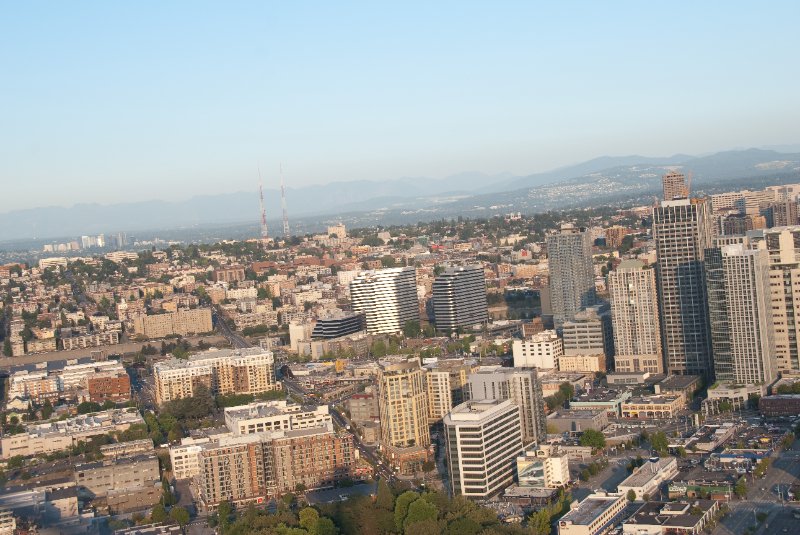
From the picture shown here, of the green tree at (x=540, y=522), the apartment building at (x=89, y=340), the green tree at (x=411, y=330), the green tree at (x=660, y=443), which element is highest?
the apartment building at (x=89, y=340)

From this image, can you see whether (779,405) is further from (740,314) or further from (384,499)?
(384,499)

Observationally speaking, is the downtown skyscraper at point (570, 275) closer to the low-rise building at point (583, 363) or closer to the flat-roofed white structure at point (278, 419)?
the low-rise building at point (583, 363)

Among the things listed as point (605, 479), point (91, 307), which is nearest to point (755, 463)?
point (605, 479)

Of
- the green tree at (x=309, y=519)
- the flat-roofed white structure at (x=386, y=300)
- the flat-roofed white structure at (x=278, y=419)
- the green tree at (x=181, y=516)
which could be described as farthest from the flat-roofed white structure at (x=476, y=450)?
the flat-roofed white structure at (x=386, y=300)

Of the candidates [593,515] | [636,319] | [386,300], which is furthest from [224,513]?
[386,300]

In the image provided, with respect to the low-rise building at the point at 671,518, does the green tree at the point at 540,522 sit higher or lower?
higher

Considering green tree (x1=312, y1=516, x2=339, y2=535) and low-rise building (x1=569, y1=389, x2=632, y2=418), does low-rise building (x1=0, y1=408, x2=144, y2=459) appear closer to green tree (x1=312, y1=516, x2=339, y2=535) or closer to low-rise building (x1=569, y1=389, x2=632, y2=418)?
low-rise building (x1=569, y1=389, x2=632, y2=418)
